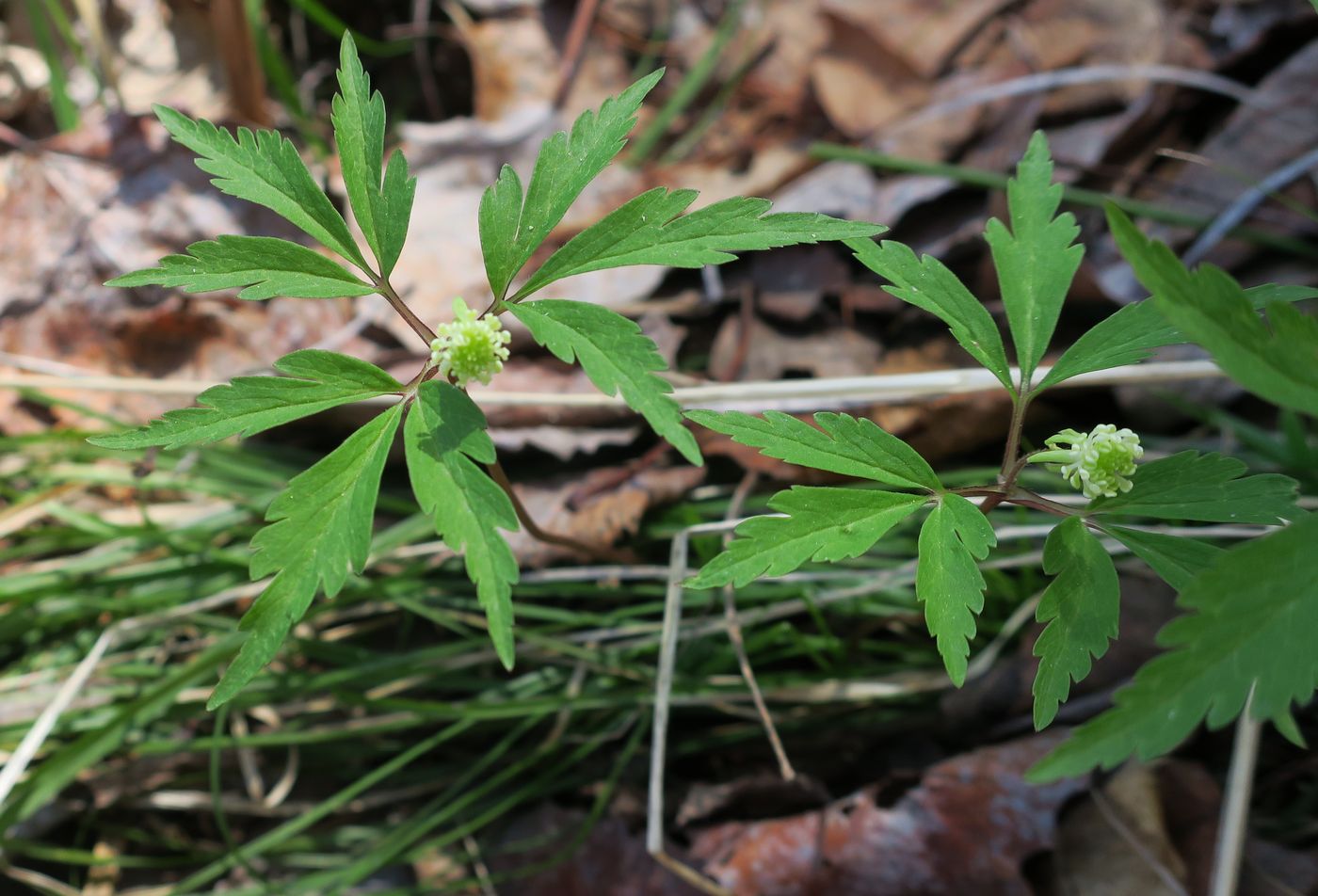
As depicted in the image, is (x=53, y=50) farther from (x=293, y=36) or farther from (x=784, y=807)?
(x=784, y=807)

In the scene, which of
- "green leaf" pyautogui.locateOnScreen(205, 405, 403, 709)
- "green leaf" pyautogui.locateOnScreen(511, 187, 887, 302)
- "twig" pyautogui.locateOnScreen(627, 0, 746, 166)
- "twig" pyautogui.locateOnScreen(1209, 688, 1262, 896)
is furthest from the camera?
"twig" pyautogui.locateOnScreen(627, 0, 746, 166)

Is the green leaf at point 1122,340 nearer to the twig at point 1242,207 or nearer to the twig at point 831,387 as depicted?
the twig at point 831,387

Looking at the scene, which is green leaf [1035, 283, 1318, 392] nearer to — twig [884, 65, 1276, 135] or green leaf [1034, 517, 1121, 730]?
green leaf [1034, 517, 1121, 730]

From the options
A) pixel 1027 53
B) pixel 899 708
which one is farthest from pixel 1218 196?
pixel 899 708

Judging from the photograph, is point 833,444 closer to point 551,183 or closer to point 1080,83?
point 551,183

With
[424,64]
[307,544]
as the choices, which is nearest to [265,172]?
[307,544]

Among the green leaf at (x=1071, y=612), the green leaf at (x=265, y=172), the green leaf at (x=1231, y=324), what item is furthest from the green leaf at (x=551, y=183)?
the green leaf at (x=1071, y=612)

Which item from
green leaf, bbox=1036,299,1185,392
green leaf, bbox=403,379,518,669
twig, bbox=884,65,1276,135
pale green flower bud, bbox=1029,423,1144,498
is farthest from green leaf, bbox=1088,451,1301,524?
twig, bbox=884,65,1276,135

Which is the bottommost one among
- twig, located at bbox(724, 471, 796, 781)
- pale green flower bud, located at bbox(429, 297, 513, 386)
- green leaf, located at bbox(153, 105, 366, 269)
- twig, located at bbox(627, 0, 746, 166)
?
twig, located at bbox(724, 471, 796, 781)
